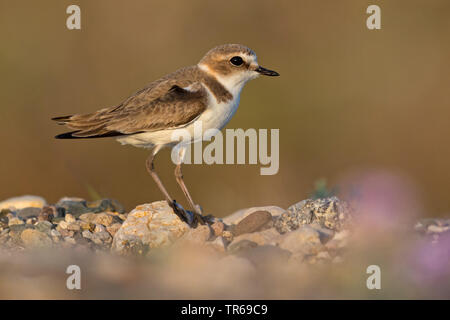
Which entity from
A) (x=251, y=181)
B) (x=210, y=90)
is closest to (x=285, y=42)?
(x=251, y=181)

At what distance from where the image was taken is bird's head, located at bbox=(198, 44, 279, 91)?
219 inches

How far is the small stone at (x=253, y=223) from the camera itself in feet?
15.6

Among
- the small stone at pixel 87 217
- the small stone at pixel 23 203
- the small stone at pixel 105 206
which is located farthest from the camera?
the small stone at pixel 23 203

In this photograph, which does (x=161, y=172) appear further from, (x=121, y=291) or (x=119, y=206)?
(x=121, y=291)

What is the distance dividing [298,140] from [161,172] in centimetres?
187

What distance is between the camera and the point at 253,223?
4785 millimetres

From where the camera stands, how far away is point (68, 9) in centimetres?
838

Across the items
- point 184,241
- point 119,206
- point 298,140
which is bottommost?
point 184,241

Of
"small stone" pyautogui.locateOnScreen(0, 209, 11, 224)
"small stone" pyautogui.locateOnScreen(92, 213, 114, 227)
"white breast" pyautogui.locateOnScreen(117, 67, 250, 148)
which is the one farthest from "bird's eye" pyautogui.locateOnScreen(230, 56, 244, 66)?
"small stone" pyautogui.locateOnScreen(0, 209, 11, 224)

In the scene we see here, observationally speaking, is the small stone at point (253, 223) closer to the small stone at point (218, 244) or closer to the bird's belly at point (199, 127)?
the small stone at point (218, 244)

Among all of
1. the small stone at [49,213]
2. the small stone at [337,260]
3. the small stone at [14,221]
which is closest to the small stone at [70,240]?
the small stone at [49,213]

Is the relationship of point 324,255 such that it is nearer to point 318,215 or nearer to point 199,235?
point 318,215

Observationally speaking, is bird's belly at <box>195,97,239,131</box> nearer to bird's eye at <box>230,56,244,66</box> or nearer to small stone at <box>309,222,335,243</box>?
bird's eye at <box>230,56,244,66</box>

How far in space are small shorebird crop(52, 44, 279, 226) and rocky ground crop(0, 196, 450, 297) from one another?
1.17ft
